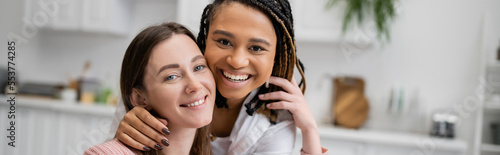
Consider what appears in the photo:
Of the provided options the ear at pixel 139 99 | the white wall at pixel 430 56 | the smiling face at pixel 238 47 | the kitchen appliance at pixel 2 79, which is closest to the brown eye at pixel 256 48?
the smiling face at pixel 238 47

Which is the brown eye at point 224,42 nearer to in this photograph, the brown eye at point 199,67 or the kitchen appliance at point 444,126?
the brown eye at point 199,67

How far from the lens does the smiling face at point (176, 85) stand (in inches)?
27.8

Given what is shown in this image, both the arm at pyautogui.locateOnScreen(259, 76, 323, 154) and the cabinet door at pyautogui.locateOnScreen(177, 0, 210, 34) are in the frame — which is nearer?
the arm at pyautogui.locateOnScreen(259, 76, 323, 154)

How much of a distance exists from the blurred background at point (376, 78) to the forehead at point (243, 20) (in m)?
1.60

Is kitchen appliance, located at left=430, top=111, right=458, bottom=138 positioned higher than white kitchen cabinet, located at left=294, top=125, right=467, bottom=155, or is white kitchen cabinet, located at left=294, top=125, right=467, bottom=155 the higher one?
kitchen appliance, located at left=430, top=111, right=458, bottom=138

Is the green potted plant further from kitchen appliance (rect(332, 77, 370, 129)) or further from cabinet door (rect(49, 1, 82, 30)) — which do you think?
cabinet door (rect(49, 1, 82, 30))

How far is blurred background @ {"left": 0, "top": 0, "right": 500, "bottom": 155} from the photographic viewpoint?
2453 millimetres

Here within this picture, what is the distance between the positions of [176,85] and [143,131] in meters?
0.09

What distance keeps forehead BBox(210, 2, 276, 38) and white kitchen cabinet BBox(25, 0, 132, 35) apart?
2325mm

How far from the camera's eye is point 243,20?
2.49 feet

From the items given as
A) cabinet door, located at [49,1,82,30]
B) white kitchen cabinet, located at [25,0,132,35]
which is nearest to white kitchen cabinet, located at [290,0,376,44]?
white kitchen cabinet, located at [25,0,132,35]

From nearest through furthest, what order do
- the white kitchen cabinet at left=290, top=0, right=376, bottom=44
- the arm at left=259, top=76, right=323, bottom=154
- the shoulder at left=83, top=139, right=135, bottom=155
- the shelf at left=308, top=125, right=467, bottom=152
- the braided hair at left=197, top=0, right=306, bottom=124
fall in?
the shoulder at left=83, top=139, right=135, bottom=155 < the braided hair at left=197, top=0, right=306, bottom=124 < the arm at left=259, top=76, right=323, bottom=154 < the shelf at left=308, top=125, right=467, bottom=152 < the white kitchen cabinet at left=290, top=0, right=376, bottom=44

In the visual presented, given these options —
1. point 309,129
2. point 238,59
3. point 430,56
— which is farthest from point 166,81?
point 430,56

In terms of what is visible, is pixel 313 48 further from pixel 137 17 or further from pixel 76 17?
pixel 76 17
